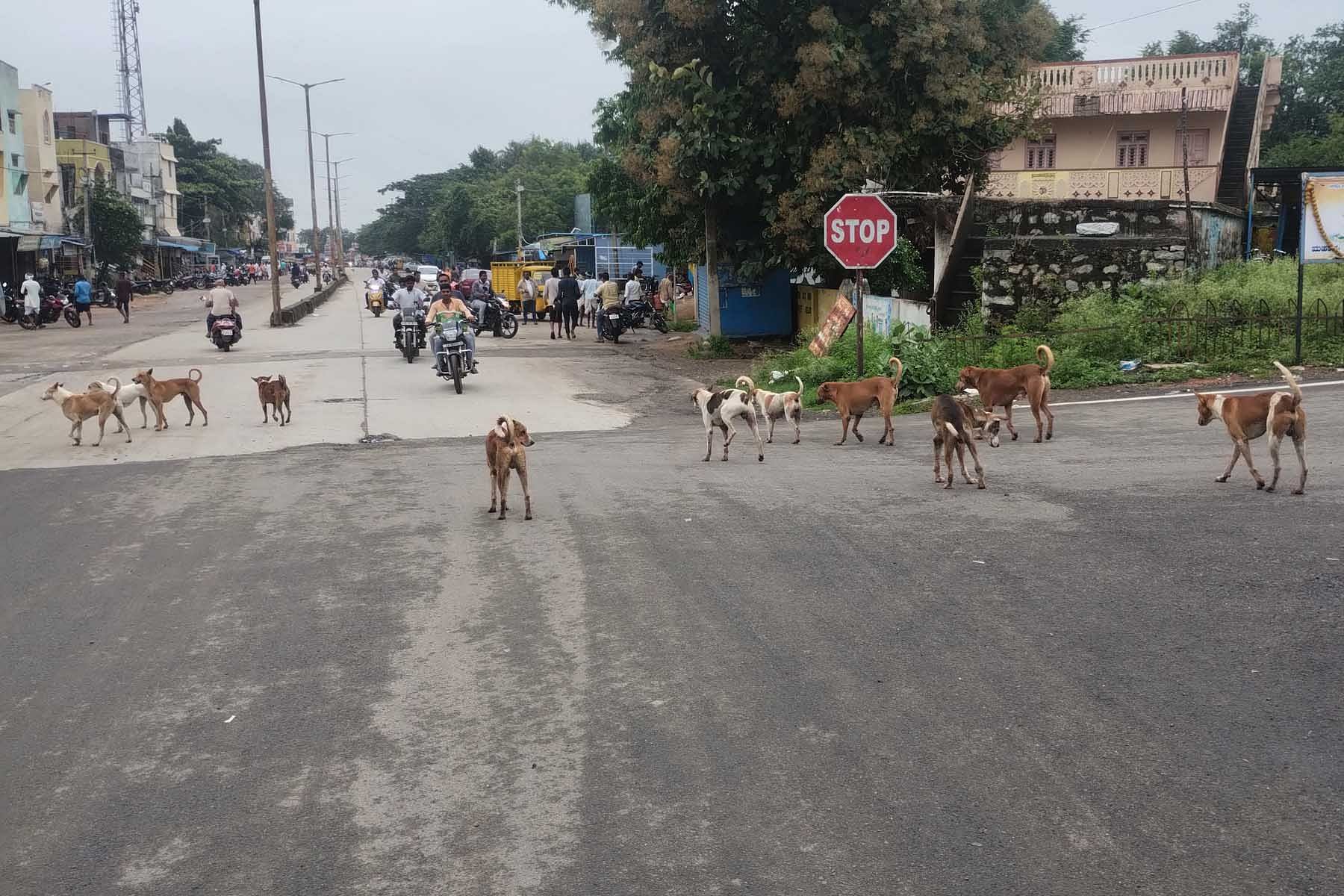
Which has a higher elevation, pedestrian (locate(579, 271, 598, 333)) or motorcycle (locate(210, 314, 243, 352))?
pedestrian (locate(579, 271, 598, 333))

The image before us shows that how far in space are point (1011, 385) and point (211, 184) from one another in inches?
4020

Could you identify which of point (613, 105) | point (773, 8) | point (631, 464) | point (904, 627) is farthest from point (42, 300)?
point (904, 627)

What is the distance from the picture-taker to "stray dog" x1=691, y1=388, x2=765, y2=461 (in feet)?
38.4

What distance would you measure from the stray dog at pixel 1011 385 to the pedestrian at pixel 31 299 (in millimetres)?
31081

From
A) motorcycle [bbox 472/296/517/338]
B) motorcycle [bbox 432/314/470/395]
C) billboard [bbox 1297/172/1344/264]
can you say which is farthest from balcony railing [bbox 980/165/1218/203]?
motorcycle [bbox 472/296/517/338]

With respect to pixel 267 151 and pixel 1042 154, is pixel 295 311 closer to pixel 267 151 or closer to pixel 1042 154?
pixel 267 151

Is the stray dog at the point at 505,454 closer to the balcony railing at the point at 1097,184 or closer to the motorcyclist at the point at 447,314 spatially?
the motorcyclist at the point at 447,314

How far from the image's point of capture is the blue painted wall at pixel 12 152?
156 ft

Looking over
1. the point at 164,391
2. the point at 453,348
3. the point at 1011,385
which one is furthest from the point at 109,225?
the point at 1011,385

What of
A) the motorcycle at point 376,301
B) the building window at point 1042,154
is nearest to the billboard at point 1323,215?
the building window at point 1042,154

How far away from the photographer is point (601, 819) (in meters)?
4.27

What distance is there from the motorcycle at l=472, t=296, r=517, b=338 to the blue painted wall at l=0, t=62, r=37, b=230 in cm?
2533

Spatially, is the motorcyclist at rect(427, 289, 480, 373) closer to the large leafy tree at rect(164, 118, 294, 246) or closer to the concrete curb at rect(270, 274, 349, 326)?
the concrete curb at rect(270, 274, 349, 326)

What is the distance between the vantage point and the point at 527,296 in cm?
4109
